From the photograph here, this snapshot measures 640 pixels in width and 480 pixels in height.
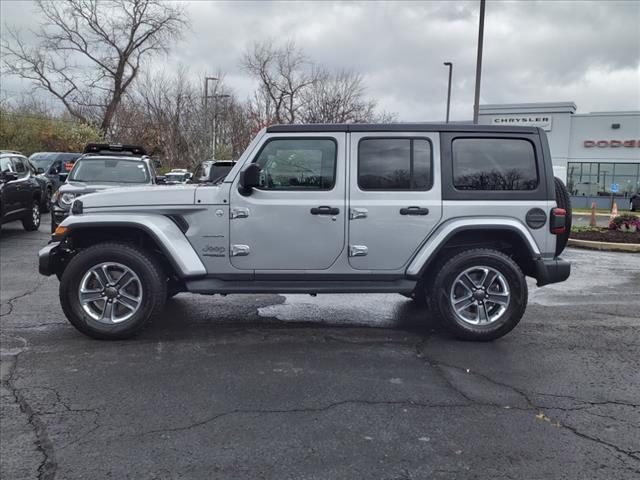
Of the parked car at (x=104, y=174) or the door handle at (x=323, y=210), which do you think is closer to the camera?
the door handle at (x=323, y=210)

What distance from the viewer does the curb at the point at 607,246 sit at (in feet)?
39.6

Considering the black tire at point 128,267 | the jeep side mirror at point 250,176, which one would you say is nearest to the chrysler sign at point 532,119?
the jeep side mirror at point 250,176

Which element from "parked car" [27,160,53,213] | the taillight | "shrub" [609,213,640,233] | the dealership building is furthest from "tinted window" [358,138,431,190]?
the dealership building

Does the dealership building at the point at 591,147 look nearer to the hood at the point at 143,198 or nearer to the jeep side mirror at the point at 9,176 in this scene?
the jeep side mirror at the point at 9,176

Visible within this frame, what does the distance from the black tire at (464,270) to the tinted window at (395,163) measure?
2.57ft

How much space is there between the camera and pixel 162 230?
16.4 ft

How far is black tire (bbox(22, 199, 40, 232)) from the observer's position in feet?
41.7

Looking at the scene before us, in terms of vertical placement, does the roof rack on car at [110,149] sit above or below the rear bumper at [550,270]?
above

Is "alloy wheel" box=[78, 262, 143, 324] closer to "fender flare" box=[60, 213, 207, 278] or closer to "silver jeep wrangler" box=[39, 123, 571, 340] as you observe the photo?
"silver jeep wrangler" box=[39, 123, 571, 340]

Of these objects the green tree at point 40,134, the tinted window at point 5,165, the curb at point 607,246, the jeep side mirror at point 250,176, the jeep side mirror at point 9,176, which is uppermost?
the green tree at point 40,134

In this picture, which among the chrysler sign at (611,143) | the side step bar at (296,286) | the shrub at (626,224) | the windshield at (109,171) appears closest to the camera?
the side step bar at (296,286)

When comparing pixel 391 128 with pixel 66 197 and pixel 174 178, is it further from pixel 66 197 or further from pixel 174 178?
pixel 174 178

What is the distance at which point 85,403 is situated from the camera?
3723mm

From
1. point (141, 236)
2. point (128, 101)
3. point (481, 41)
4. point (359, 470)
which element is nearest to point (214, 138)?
point (128, 101)
